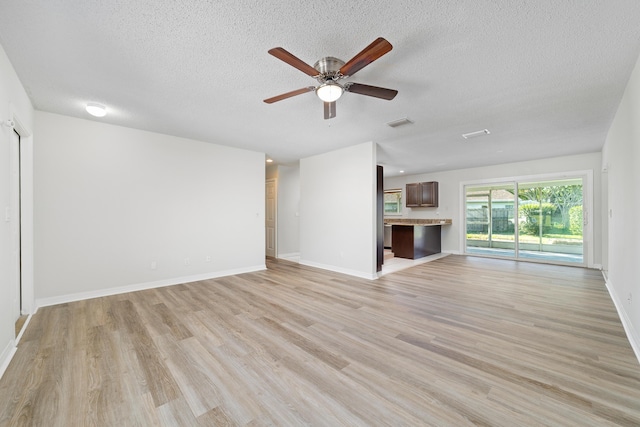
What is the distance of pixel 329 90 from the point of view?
2.30m

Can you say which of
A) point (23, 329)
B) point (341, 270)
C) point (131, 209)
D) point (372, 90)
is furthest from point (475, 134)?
point (23, 329)

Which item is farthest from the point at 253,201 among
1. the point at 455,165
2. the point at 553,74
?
the point at 455,165

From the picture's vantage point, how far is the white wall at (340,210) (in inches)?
189

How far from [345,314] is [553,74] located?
3260mm

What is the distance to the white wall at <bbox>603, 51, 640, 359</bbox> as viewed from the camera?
2244mm

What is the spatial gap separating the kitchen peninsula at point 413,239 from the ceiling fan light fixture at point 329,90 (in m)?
5.06

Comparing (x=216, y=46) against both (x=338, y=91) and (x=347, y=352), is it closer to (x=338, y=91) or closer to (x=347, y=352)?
(x=338, y=91)

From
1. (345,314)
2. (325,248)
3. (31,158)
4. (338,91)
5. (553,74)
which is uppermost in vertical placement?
(553,74)

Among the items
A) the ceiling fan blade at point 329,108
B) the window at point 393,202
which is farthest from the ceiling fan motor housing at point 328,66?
the window at point 393,202

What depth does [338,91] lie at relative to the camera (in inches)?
91.6

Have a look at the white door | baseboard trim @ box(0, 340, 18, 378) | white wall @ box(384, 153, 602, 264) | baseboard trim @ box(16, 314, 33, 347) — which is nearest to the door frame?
baseboard trim @ box(16, 314, 33, 347)

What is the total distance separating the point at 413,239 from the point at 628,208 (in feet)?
14.0

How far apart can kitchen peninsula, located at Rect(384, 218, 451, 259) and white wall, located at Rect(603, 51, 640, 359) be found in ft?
12.1

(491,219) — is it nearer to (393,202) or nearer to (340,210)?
(393,202)
